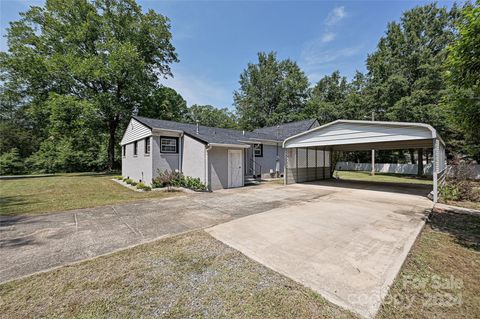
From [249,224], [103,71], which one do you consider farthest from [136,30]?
[249,224]

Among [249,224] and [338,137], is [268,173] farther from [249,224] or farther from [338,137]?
[249,224]

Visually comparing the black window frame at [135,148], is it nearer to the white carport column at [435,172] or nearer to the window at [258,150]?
the window at [258,150]

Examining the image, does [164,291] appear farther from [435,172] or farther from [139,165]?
[139,165]

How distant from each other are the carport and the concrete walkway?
5.01 m

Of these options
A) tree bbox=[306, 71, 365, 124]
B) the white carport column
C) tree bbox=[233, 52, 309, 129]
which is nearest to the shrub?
the white carport column

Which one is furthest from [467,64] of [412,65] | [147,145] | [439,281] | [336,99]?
[336,99]

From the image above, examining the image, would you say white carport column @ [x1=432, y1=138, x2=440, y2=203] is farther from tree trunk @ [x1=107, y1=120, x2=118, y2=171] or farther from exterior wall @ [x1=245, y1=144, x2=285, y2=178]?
tree trunk @ [x1=107, y1=120, x2=118, y2=171]

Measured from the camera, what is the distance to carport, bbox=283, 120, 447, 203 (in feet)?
26.2

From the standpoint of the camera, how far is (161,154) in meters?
11.2

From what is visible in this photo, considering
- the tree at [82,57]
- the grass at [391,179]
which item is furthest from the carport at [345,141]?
the tree at [82,57]

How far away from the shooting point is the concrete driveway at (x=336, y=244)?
8.63ft

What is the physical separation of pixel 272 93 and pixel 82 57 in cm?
2536

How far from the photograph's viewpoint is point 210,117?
38.0 m

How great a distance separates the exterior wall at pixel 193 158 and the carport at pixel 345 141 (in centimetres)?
549
